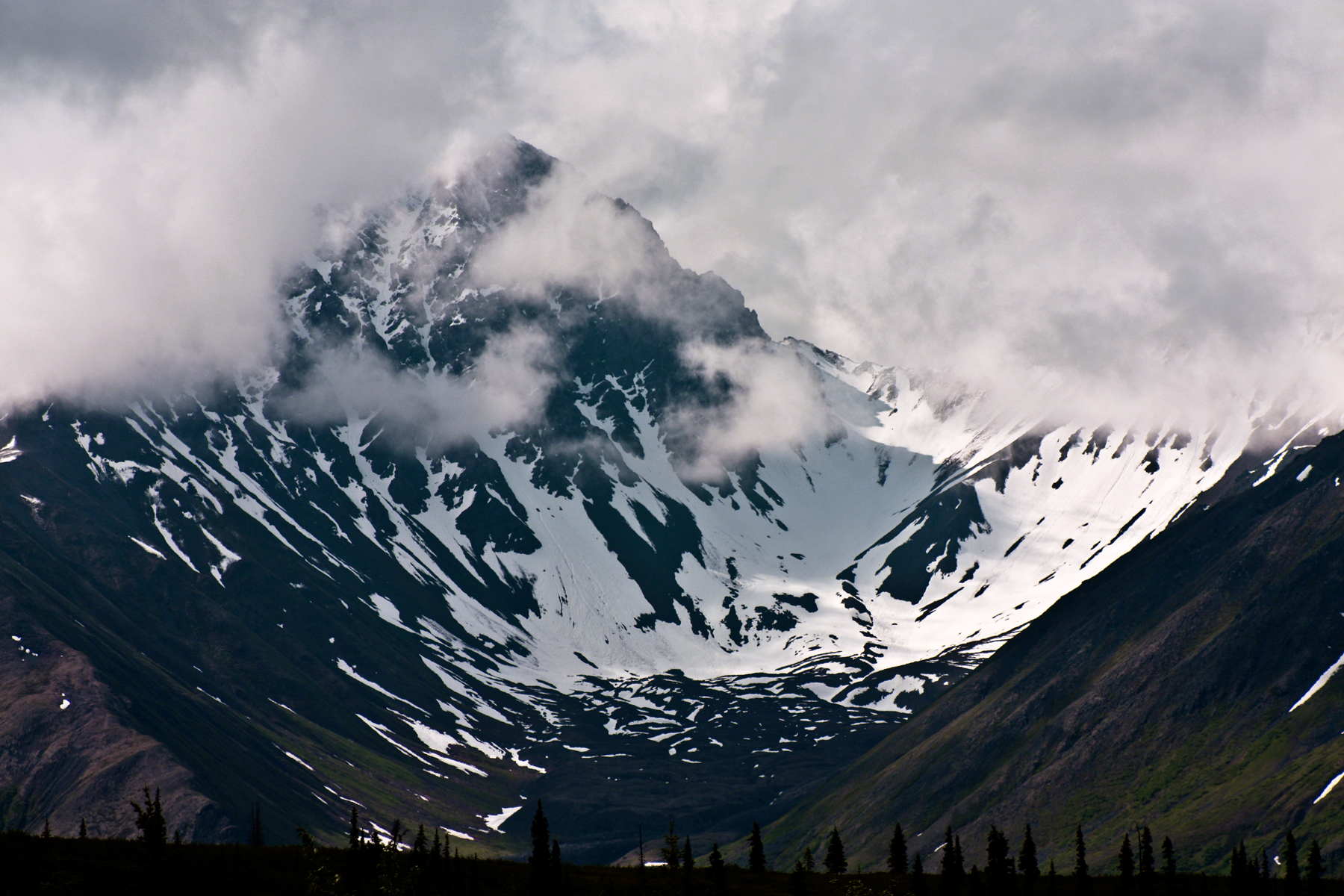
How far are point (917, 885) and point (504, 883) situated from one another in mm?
32027

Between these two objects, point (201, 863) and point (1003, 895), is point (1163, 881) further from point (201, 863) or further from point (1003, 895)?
point (201, 863)

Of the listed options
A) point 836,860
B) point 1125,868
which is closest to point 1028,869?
point 1125,868

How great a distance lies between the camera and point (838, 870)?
140 m

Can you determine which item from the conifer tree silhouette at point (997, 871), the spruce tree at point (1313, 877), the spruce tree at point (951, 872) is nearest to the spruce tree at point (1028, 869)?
the conifer tree silhouette at point (997, 871)

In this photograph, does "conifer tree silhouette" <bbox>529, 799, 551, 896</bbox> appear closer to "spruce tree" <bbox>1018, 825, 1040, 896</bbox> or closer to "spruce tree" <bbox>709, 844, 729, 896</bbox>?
"spruce tree" <bbox>709, 844, 729, 896</bbox>

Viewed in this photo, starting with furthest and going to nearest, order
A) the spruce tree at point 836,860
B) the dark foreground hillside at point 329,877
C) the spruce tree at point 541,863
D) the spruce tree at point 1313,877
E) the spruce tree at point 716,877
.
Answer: the spruce tree at point 1313,877, the spruce tree at point 836,860, the spruce tree at point 716,877, the spruce tree at point 541,863, the dark foreground hillside at point 329,877

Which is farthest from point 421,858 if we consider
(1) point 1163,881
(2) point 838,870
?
(1) point 1163,881

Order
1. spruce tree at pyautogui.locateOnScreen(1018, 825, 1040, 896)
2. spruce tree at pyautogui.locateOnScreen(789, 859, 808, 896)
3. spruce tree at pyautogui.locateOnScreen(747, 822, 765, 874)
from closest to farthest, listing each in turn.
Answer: spruce tree at pyautogui.locateOnScreen(789, 859, 808, 896) < spruce tree at pyautogui.locateOnScreen(1018, 825, 1040, 896) < spruce tree at pyautogui.locateOnScreen(747, 822, 765, 874)

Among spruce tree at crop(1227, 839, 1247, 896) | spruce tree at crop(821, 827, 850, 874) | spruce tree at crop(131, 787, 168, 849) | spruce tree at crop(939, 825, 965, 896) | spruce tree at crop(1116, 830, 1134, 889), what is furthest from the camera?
spruce tree at crop(1227, 839, 1247, 896)

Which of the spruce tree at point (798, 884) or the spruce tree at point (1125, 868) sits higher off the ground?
the spruce tree at point (1125, 868)

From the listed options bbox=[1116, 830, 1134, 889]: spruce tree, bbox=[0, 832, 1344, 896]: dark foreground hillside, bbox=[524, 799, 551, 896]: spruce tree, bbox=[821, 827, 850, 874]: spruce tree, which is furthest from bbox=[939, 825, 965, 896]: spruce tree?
bbox=[524, 799, 551, 896]: spruce tree

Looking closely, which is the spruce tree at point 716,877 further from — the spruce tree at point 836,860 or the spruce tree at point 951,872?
the spruce tree at point 836,860

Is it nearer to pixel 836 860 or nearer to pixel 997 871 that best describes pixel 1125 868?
pixel 997 871

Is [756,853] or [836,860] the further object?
[756,853]
